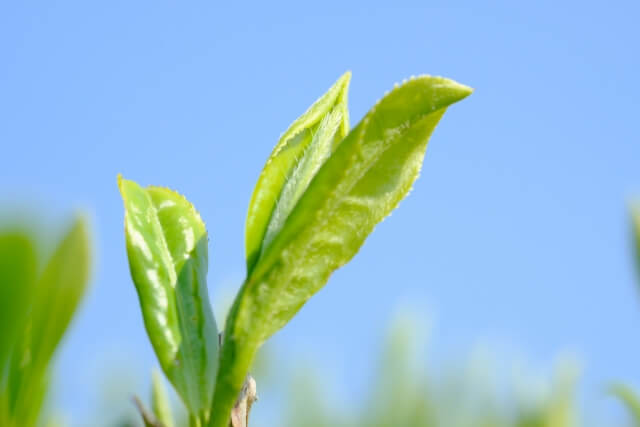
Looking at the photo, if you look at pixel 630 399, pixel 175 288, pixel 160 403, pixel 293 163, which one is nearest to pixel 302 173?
pixel 293 163

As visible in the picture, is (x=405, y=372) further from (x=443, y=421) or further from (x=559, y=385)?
(x=559, y=385)

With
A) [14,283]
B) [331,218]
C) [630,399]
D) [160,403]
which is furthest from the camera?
[630,399]

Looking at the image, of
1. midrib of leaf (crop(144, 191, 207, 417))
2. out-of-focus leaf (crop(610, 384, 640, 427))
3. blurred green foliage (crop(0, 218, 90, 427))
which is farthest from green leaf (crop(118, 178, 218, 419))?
out-of-focus leaf (crop(610, 384, 640, 427))

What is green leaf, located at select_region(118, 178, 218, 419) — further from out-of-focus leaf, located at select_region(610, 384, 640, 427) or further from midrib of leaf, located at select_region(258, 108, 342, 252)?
out-of-focus leaf, located at select_region(610, 384, 640, 427)

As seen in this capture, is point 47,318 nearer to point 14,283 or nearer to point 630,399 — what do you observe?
point 14,283

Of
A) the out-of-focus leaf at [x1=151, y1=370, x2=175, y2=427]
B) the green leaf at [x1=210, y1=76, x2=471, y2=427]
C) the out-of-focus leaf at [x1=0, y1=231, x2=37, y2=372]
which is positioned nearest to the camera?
the out-of-focus leaf at [x1=0, y1=231, x2=37, y2=372]

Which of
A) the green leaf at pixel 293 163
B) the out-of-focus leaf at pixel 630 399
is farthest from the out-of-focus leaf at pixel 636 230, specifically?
the green leaf at pixel 293 163
